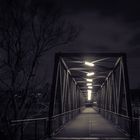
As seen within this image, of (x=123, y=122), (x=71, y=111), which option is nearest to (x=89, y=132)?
(x=123, y=122)

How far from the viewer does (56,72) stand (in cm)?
1719

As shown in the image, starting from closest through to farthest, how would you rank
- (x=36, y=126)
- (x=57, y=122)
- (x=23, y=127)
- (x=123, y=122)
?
(x=23, y=127)
(x=36, y=126)
(x=123, y=122)
(x=57, y=122)

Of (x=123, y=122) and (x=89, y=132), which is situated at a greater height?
(x=123, y=122)

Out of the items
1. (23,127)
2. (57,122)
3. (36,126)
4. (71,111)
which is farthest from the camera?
(71,111)

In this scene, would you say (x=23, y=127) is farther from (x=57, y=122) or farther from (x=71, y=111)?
(x=71, y=111)

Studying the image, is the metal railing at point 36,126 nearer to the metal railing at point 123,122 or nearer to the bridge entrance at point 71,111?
the bridge entrance at point 71,111

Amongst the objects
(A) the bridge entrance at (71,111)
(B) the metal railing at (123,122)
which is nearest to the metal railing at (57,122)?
(A) the bridge entrance at (71,111)

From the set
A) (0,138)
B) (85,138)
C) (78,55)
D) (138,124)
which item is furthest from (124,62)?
(0,138)

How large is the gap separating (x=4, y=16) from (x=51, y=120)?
4.89 meters

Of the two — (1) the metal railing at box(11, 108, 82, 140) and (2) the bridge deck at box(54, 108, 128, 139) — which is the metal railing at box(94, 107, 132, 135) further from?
(1) the metal railing at box(11, 108, 82, 140)

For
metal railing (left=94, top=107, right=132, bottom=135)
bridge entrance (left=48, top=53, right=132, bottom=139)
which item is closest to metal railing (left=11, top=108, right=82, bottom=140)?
bridge entrance (left=48, top=53, right=132, bottom=139)

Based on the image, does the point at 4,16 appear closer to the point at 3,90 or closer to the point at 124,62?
the point at 3,90

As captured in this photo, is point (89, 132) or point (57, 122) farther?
point (57, 122)

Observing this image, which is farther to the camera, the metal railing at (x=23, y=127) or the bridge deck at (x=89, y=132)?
the bridge deck at (x=89, y=132)
